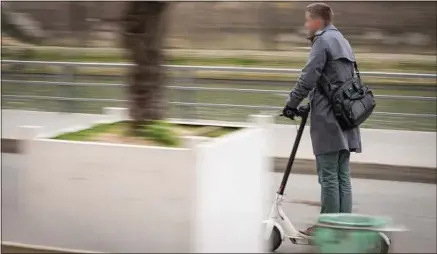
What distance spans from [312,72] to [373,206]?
225 centimetres

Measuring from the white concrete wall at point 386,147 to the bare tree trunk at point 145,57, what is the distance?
3054 mm

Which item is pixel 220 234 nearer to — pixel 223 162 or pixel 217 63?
pixel 223 162

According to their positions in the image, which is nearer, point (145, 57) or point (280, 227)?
point (145, 57)

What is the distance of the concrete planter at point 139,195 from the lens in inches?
168

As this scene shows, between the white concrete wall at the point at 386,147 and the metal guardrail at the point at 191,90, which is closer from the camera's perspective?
the white concrete wall at the point at 386,147

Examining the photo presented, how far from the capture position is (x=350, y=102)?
5316mm

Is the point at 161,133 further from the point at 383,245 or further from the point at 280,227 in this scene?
the point at 383,245

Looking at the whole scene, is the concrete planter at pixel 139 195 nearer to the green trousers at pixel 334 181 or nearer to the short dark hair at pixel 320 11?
the green trousers at pixel 334 181

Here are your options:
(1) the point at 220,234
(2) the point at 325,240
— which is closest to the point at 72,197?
(1) the point at 220,234

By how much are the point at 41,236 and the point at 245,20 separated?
36.4ft

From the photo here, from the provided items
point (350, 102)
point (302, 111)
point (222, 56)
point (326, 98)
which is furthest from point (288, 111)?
point (222, 56)

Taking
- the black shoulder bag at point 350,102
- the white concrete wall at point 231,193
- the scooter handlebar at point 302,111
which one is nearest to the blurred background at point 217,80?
the white concrete wall at point 231,193

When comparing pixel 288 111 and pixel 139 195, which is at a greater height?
pixel 288 111

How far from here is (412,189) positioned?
7.77 meters
